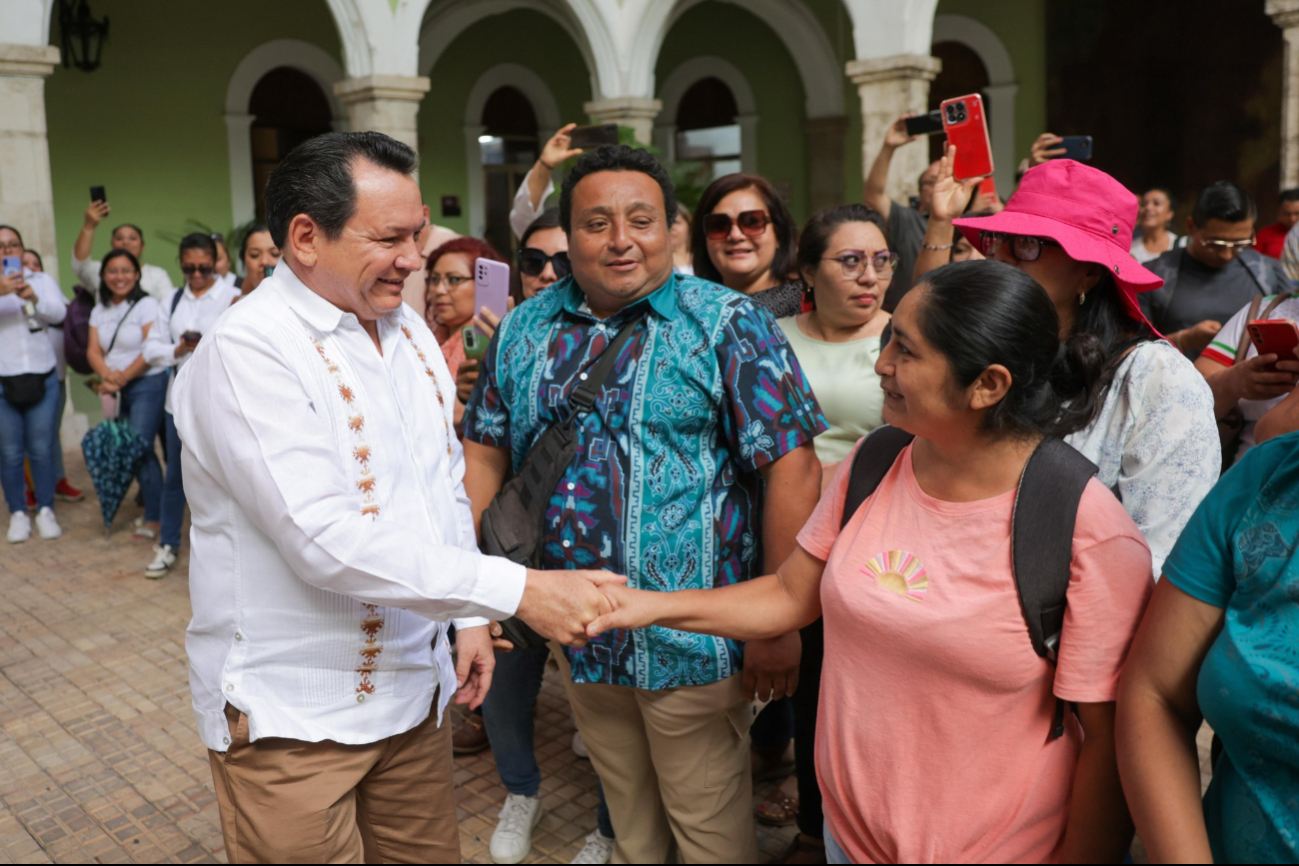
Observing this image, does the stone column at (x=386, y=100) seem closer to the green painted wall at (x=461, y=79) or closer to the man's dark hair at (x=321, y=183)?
the green painted wall at (x=461, y=79)

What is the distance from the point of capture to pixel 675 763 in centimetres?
275

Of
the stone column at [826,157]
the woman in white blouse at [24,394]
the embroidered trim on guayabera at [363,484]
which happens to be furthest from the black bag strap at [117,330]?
the stone column at [826,157]

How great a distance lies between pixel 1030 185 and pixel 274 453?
5.75 feet

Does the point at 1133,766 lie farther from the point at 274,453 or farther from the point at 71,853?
the point at 71,853

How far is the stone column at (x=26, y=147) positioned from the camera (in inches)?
329

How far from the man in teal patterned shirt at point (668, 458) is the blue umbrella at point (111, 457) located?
15.6 feet

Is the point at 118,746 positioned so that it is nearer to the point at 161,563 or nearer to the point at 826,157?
the point at 161,563

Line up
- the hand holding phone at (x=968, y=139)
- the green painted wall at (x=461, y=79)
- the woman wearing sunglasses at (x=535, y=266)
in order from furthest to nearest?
the green painted wall at (x=461, y=79) < the hand holding phone at (x=968, y=139) < the woman wearing sunglasses at (x=535, y=266)

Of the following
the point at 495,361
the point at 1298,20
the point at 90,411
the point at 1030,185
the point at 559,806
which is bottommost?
the point at 559,806

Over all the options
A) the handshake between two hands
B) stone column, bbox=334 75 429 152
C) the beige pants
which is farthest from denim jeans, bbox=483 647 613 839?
stone column, bbox=334 75 429 152

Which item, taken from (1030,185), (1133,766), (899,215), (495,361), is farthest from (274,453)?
(899,215)

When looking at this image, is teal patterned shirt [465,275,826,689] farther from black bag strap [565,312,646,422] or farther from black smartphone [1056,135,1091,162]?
black smartphone [1056,135,1091,162]

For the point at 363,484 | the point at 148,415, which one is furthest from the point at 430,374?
the point at 148,415

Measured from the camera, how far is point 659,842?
9.91 ft
